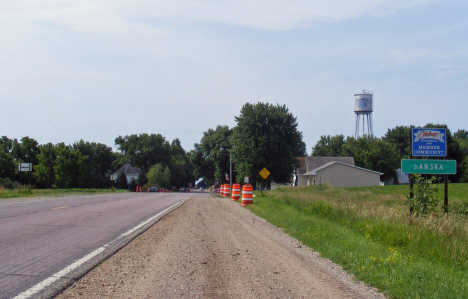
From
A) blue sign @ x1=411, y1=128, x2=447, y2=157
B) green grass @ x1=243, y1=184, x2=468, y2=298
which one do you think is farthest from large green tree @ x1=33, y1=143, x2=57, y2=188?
blue sign @ x1=411, y1=128, x2=447, y2=157

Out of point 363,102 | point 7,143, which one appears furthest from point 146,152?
point 363,102

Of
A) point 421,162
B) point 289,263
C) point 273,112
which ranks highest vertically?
point 273,112

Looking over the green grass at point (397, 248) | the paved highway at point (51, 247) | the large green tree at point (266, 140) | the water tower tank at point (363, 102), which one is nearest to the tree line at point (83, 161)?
the large green tree at point (266, 140)

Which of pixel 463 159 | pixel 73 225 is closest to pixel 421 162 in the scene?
pixel 73 225

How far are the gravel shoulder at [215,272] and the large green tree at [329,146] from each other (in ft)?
378

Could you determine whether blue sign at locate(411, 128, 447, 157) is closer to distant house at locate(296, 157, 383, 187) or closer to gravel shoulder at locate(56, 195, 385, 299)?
gravel shoulder at locate(56, 195, 385, 299)

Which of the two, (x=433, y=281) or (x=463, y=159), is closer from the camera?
(x=433, y=281)

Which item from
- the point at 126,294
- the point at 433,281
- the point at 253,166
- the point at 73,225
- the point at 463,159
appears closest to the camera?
the point at 126,294

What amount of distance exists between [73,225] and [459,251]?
10.0 metres

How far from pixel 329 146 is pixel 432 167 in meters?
114

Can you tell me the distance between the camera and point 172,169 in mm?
127375

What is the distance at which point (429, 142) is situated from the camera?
45.6ft

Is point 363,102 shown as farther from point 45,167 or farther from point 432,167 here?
point 432,167

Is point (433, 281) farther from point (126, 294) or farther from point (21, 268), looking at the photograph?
point (21, 268)
